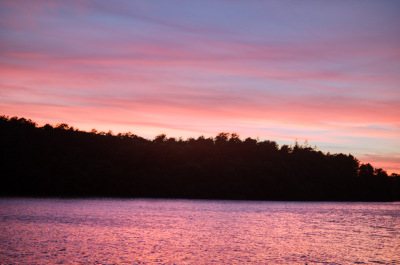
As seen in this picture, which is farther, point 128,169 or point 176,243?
point 128,169

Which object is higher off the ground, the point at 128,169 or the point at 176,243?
the point at 128,169

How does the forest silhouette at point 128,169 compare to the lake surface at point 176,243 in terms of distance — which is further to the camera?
the forest silhouette at point 128,169

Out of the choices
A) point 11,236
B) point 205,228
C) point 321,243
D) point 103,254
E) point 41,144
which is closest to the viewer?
point 103,254

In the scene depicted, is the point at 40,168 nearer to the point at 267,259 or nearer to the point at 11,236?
the point at 11,236

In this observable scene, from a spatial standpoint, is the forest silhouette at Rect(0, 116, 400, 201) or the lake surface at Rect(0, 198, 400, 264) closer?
the lake surface at Rect(0, 198, 400, 264)

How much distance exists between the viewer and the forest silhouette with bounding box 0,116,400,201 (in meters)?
148

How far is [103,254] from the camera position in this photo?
131 feet

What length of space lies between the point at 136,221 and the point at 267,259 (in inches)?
1386

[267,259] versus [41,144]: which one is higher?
[41,144]

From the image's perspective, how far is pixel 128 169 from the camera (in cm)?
16488

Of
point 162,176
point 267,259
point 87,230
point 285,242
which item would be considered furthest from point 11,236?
point 162,176

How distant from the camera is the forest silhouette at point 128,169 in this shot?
14825 cm

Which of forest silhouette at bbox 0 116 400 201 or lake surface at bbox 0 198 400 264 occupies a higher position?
forest silhouette at bbox 0 116 400 201

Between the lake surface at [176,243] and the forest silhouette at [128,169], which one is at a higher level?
the forest silhouette at [128,169]
